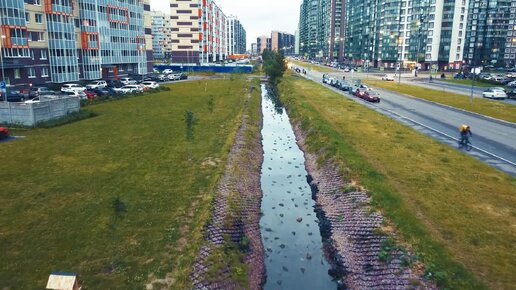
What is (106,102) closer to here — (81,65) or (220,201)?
(81,65)

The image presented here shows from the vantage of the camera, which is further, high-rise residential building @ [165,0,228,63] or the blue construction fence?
high-rise residential building @ [165,0,228,63]

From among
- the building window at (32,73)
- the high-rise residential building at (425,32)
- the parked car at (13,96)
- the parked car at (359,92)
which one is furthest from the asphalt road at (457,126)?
the high-rise residential building at (425,32)

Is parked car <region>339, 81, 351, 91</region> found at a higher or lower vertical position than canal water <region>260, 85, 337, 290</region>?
higher

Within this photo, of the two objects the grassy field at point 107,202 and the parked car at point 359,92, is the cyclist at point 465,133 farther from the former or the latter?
the parked car at point 359,92

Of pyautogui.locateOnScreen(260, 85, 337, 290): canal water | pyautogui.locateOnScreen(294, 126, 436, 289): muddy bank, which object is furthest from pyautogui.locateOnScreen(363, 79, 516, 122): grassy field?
pyautogui.locateOnScreen(294, 126, 436, 289): muddy bank

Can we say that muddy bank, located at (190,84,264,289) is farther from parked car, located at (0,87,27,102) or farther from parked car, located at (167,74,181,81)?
parked car, located at (167,74,181,81)

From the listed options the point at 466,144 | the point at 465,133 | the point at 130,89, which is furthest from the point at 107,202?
the point at 130,89

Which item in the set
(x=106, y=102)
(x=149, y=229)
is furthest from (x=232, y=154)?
(x=106, y=102)
